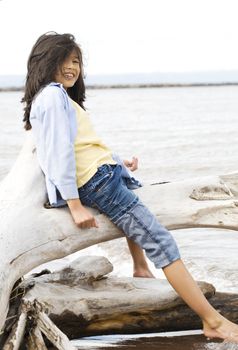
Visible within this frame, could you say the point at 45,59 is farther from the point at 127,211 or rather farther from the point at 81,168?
the point at 127,211

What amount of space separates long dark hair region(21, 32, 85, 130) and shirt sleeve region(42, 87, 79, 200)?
0.20 meters

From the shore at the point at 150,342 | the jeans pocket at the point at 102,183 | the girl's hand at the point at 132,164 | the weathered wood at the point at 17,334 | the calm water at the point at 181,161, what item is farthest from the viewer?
the calm water at the point at 181,161

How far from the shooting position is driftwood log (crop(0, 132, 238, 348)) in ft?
13.9

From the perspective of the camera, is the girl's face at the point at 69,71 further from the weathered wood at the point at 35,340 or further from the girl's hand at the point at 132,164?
the weathered wood at the point at 35,340

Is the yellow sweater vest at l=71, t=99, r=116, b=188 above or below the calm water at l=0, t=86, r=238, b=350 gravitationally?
above

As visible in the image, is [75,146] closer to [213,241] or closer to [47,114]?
[47,114]

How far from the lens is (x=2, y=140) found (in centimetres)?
2159

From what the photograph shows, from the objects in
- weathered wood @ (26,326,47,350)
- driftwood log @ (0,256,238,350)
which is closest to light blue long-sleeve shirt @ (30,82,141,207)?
driftwood log @ (0,256,238,350)

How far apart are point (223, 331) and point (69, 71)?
62.2 inches

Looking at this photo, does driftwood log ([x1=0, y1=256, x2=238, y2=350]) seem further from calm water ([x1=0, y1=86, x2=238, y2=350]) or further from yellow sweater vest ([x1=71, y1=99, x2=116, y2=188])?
yellow sweater vest ([x1=71, y1=99, x2=116, y2=188])

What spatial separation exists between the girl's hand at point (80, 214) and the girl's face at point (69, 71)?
2.21 feet

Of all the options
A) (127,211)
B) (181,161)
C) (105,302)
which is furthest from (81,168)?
(181,161)

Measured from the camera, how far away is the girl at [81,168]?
165 inches

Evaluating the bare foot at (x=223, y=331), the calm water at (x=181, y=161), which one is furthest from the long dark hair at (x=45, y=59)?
the bare foot at (x=223, y=331)
